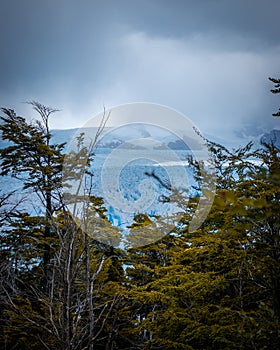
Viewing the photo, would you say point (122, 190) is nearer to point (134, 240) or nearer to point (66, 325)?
point (134, 240)

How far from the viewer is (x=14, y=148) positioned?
12.2 metres

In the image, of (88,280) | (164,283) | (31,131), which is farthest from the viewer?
(31,131)

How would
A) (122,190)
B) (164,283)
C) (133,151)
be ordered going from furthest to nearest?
1. (133,151)
2. (122,190)
3. (164,283)

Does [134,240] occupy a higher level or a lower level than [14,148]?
lower

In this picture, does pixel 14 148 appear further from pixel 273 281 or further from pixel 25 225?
pixel 273 281

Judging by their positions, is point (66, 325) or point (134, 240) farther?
point (134, 240)

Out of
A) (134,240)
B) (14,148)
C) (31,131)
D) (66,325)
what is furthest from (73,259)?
(31,131)

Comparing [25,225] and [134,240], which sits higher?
[25,225]

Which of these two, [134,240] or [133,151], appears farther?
[133,151]

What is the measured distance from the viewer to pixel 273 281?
5.61 m

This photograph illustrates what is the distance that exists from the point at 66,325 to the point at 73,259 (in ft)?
2.78

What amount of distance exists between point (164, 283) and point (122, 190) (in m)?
9.42

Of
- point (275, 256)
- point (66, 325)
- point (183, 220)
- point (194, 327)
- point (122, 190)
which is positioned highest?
point (122, 190)

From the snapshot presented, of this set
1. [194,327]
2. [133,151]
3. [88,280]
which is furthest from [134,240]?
[133,151]
